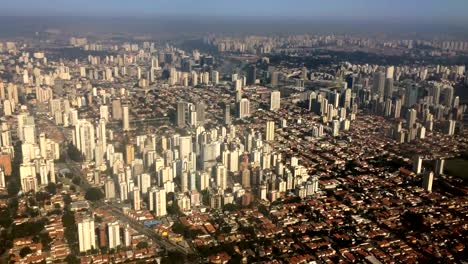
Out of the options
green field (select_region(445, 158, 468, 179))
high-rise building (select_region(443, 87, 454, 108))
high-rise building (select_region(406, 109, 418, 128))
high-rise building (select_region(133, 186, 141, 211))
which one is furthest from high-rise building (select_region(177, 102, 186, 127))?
high-rise building (select_region(443, 87, 454, 108))

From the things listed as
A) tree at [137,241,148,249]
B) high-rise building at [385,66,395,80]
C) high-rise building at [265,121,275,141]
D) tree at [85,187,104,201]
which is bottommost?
tree at [137,241,148,249]

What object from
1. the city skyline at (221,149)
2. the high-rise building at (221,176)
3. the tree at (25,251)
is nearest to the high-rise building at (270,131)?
the city skyline at (221,149)

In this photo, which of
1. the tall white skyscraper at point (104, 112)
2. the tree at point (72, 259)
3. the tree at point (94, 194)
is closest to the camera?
the tree at point (72, 259)

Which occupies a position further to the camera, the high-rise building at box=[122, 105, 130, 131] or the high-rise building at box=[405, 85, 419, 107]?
the high-rise building at box=[405, 85, 419, 107]

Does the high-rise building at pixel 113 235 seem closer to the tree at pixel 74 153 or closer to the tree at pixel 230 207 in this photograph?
the tree at pixel 230 207

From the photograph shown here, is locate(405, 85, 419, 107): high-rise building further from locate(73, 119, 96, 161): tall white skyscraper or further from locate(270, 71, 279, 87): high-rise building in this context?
locate(73, 119, 96, 161): tall white skyscraper

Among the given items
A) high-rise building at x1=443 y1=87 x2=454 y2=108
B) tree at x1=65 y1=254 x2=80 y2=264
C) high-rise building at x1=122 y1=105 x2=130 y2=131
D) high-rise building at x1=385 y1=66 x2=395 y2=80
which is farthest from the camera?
high-rise building at x1=385 y1=66 x2=395 y2=80

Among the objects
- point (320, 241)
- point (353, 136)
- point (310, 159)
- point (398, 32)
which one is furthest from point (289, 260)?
point (398, 32)

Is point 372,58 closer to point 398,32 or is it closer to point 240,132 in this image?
point 398,32
